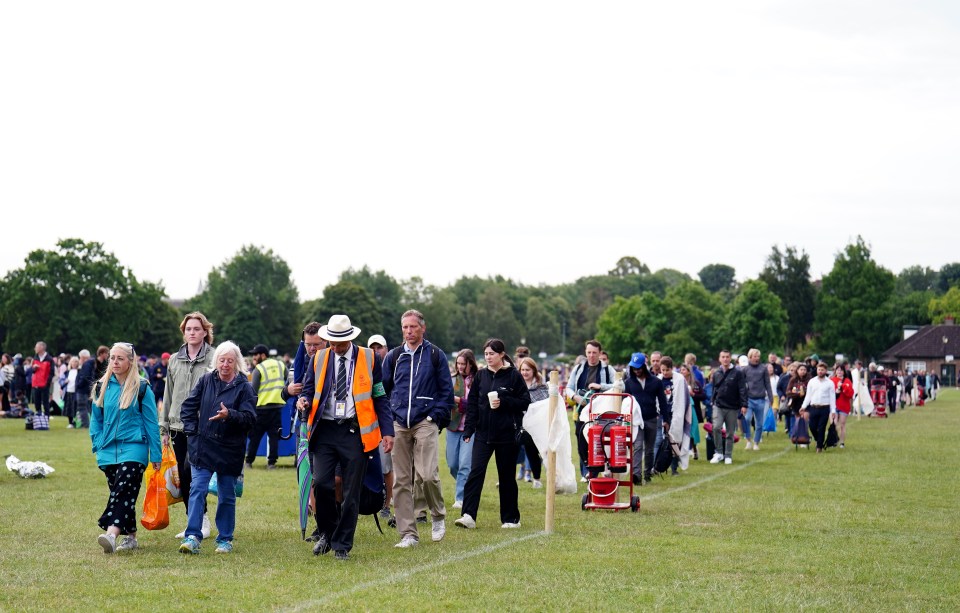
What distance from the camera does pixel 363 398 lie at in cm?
1055

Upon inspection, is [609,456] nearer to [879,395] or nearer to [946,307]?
[879,395]

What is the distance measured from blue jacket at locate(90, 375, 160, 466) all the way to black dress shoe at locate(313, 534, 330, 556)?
5.59 ft

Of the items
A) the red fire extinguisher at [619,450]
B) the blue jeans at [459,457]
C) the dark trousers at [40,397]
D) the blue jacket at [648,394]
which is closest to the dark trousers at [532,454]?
the blue jeans at [459,457]

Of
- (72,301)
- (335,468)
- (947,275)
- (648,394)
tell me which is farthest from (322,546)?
(947,275)

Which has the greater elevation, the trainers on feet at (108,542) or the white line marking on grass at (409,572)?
the trainers on feet at (108,542)

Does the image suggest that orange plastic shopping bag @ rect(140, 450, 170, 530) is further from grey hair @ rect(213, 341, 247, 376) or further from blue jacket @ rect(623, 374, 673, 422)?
blue jacket @ rect(623, 374, 673, 422)

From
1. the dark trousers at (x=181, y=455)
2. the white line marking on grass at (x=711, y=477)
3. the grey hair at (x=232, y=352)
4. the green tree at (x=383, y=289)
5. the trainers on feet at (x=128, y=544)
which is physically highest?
the green tree at (x=383, y=289)

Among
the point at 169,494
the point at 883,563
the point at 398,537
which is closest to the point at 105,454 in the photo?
the point at 169,494

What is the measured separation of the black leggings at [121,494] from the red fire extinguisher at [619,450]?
6196 mm

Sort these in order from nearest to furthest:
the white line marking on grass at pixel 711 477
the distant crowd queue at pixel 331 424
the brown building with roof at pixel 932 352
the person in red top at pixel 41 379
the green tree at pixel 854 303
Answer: the distant crowd queue at pixel 331 424 < the white line marking on grass at pixel 711 477 < the person in red top at pixel 41 379 < the brown building with roof at pixel 932 352 < the green tree at pixel 854 303

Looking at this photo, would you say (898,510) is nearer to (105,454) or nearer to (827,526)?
(827,526)

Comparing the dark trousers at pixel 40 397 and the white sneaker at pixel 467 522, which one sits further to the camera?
the dark trousers at pixel 40 397

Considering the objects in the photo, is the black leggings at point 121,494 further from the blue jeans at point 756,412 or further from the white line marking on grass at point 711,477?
the blue jeans at point 756,412

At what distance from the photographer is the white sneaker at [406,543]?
36.4ft
